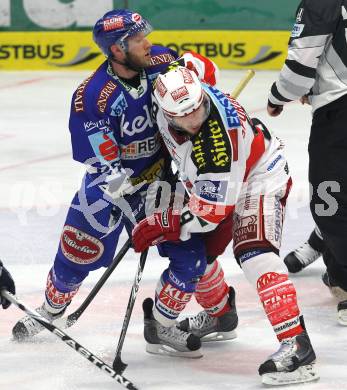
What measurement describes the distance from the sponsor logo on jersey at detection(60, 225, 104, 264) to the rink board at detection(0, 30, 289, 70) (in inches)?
215

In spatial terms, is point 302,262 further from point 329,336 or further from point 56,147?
point 56,147

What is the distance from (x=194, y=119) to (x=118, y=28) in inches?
22.2

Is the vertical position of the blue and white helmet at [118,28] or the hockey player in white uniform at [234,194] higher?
the blue and white helmet at [118,28]

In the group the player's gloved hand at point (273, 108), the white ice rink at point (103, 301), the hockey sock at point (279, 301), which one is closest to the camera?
the hockey sock at point (279, 301)

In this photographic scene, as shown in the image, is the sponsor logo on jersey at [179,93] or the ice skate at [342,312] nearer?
the sponsor logo on jersey at [179,93]

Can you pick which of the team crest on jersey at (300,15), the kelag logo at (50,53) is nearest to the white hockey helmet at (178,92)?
the team crest on jersey at (300,15)

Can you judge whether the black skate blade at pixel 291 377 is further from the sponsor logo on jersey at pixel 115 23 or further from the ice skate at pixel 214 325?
the sponsor logo on jersey at pixel 115 23

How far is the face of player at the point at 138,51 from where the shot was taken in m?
4.18

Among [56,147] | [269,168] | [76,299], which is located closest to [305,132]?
[56,147]

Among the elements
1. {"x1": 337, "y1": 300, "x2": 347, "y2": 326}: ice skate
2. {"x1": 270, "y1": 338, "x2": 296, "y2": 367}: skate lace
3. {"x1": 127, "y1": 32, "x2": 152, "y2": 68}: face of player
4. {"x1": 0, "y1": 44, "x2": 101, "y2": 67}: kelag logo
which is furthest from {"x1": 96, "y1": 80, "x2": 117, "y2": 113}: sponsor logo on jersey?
{"x1": 0, "y1": 44, "x2": 101, "y2": 67}: kelag logo

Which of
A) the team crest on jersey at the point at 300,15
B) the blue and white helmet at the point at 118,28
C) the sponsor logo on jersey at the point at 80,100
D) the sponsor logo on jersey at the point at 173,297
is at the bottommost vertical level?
the sponsor logo on jersey at the point at 173,297

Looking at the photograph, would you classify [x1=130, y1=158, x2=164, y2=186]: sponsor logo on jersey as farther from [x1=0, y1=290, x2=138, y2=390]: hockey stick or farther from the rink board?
the rink board

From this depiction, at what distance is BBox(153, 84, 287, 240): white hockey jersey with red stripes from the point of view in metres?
3.83

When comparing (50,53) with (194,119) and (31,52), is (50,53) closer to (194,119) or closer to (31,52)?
(31,52)
